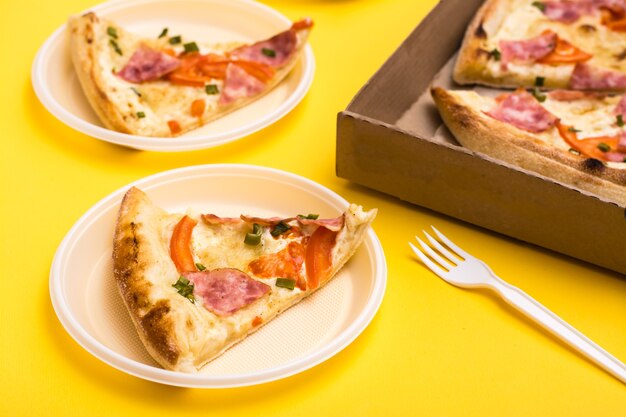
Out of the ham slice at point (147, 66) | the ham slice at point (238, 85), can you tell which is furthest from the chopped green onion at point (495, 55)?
the ham slice at point (147, 66)

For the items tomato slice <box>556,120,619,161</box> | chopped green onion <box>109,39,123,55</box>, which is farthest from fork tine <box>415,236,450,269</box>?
chopped green onion <box>109,39,123,55</box>

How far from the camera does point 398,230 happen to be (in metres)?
2.66

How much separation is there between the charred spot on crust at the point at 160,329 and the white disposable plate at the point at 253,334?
52 millimetres

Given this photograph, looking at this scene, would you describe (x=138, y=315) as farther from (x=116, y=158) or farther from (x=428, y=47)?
(x=428, y=47)

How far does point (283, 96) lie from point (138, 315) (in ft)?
4.63

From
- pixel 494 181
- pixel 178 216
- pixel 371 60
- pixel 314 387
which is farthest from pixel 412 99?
pixel 314 387

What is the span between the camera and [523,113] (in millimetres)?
2910

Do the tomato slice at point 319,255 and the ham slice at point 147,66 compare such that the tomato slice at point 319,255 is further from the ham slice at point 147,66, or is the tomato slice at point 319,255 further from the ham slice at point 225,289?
the ham slice at point 147,66

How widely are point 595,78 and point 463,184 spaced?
106 centimetres

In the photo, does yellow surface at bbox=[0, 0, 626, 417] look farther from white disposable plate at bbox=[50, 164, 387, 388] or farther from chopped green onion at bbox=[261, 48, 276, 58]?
chopped green onion at bbox=[261, 48, 276, 58]

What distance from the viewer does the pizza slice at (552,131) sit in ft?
8.41

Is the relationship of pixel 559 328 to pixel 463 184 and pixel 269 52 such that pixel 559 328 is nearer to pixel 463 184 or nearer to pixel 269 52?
pixel 463 184

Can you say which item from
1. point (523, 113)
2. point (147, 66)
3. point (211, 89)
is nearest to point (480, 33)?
point (523, 113)

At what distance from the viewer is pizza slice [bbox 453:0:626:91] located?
126 inches
